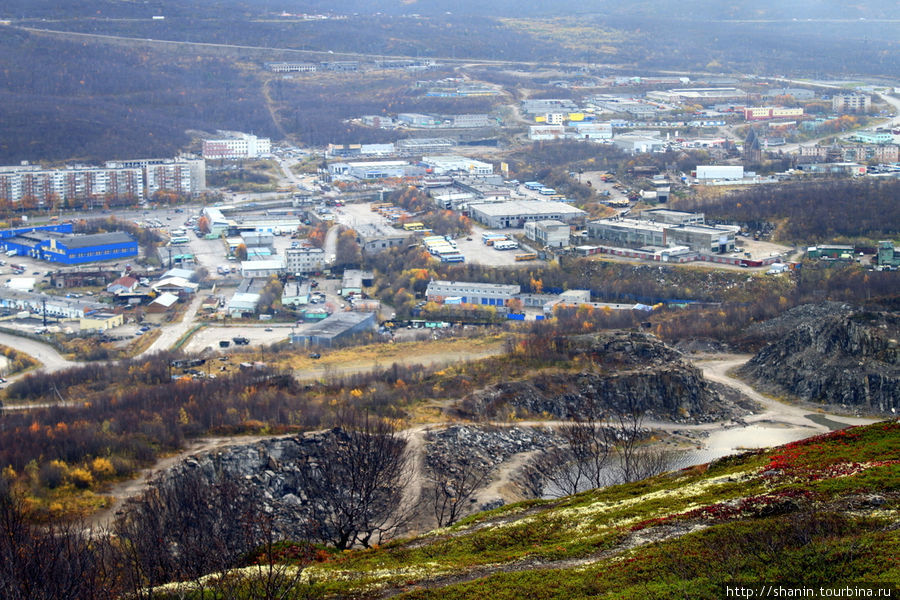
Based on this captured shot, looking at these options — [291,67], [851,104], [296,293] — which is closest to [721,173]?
[296,293]

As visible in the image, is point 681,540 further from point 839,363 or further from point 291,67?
point 291,67

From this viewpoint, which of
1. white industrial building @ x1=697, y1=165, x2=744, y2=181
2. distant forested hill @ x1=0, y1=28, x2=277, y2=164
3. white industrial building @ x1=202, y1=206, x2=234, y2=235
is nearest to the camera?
white industrial building @ x1=202, y1=206, x2=234, y2=235

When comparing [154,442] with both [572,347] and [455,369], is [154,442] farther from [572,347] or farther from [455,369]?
[572,347]

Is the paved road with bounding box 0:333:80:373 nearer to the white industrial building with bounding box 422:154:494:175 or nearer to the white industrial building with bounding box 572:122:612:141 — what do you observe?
the white industrial building with bounding box 422:154:494:175

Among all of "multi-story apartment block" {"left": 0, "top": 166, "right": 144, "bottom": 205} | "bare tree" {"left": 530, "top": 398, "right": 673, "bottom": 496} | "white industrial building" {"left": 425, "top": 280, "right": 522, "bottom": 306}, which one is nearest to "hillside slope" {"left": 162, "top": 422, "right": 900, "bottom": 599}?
"bare tree" {"left": 530, "top": 398, "right": 673, "bottom": 496}

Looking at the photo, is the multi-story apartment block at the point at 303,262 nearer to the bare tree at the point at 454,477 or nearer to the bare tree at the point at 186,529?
the bare tree at the point at 454,477
